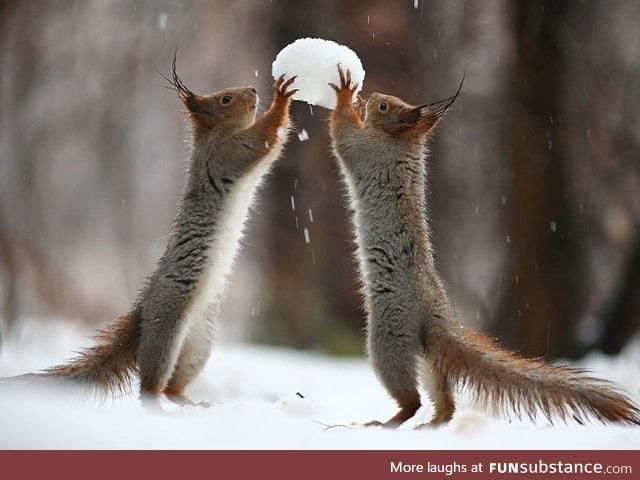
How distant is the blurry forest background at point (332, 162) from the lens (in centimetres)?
1113

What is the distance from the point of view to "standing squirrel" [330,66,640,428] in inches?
197

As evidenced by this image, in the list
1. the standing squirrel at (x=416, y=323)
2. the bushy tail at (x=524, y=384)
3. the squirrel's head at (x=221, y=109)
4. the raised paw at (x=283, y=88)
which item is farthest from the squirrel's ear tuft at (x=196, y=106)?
the bushy tail at (x=524, y=384)

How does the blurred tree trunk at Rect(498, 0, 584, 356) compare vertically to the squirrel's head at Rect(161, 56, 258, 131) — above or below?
above

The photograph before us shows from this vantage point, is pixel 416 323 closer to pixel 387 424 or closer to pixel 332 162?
pixel 387 424

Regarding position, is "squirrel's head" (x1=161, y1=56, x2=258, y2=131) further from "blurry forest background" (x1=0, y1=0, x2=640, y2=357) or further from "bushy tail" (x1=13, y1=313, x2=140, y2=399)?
"blurry forest background" (x1=0, y1=0, x2=640, y2=357)

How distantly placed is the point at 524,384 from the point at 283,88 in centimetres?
254

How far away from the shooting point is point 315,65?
5785mm

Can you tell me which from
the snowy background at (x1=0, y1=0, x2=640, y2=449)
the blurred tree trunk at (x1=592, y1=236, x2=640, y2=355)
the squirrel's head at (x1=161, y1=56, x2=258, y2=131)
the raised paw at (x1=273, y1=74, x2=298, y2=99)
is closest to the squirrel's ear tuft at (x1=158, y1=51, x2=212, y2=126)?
the squirrel's head at (x1=161, y1=56, x2=258, y2=131)

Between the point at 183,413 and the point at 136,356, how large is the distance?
0.55m

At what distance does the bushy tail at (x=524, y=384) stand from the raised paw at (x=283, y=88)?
200cm

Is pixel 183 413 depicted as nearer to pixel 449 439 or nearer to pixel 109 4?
pixel 449 439

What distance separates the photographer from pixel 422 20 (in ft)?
39.7

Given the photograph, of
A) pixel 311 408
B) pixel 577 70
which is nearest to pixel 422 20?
pixel 577 70
